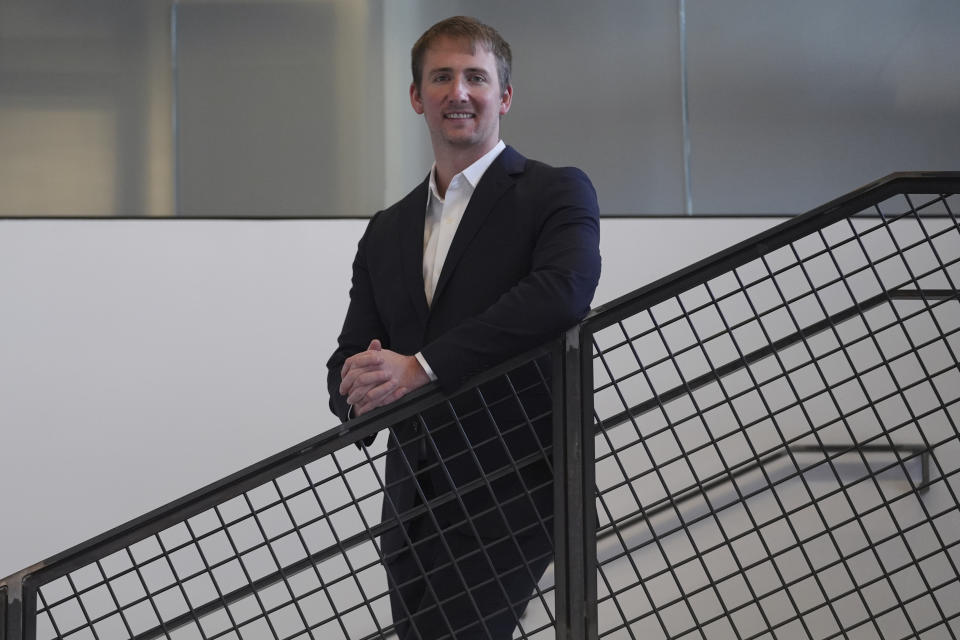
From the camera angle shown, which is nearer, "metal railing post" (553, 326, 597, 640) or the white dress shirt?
"metal railing post" (553, 326, 597, 640)

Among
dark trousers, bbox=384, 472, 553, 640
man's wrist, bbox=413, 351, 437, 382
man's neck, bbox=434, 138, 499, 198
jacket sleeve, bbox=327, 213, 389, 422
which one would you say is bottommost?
dark trousers, bbox=384, 472, 553, 640

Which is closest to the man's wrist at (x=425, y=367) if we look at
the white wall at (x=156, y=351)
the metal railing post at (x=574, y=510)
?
the metal railing post at (x=574, y=510)

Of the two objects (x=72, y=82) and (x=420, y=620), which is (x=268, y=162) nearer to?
(x=72, y=82)

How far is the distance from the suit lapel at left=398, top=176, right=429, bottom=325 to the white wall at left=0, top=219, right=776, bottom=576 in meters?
2.00

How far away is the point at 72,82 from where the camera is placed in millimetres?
4047

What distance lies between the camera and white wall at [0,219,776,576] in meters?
3.77

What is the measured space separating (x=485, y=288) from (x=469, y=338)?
7.7 inches

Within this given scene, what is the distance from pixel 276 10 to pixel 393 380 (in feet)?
9.53

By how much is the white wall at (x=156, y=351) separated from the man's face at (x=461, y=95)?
2.03m

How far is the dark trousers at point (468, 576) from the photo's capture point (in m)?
1.57

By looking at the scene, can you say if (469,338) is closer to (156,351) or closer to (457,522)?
(457,522)

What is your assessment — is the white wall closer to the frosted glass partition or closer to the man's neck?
the frosted glass partition

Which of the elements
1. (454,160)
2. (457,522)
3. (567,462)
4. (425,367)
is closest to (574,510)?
(567,462)

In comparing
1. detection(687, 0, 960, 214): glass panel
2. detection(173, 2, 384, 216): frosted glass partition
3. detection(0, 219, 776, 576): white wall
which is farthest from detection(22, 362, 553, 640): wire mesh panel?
detection(687, 0, 960, 214): glass panel
